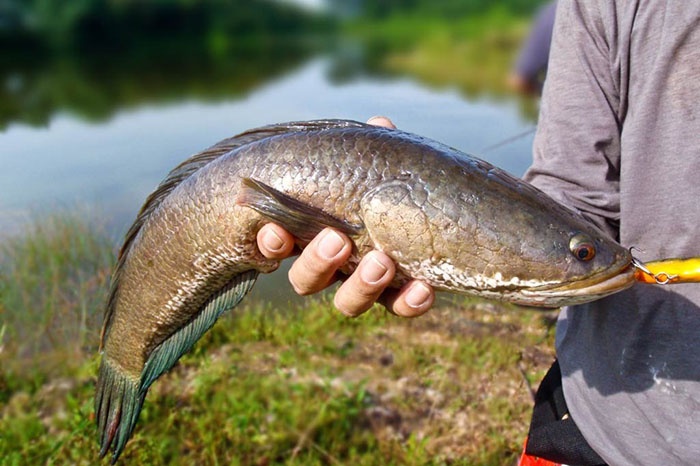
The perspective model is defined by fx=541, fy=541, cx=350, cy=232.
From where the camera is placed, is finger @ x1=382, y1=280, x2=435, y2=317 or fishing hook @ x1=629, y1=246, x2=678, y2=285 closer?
fishing hook @ x1=629, y1=246, x2=678, y2=285

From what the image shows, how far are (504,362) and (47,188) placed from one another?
14.4 feet

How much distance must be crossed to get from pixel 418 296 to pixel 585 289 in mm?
423

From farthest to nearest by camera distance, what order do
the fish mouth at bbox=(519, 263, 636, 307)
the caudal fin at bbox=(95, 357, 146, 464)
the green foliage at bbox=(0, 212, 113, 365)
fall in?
1. the green foliage at bbox=(0, 212, 113, 365)
2. the caudal fin at bbox=(95, 357, 146, 464)
3. the fish mouth at bbox=(519, 263, 636, 307)

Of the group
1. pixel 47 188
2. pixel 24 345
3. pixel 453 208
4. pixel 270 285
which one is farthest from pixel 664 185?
pixel 47 188

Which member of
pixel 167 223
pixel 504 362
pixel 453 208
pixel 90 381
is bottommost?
pixel 504 362

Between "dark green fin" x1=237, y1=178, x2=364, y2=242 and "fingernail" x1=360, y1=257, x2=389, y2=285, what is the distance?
0.09m

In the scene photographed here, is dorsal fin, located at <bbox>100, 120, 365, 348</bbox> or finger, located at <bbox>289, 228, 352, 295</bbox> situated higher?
dorsal fin, located at <bbox>100, 120, 365, 348</bbox>

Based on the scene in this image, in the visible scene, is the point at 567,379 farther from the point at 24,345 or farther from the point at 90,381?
the point at 24,345

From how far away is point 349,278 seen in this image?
1511 mm

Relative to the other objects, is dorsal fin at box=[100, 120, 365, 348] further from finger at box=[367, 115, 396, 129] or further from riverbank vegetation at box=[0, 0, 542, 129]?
riverbank vegetation at box=[0, 0, 542, 129]

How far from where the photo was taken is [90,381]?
126 inches

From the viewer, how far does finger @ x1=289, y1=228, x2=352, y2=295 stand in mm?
1428

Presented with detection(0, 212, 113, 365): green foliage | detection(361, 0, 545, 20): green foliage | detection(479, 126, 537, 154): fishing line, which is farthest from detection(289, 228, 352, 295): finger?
detection(361, 0, 545, 20): green foliage

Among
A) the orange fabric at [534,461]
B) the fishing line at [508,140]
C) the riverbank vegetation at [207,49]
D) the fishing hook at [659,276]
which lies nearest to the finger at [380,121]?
the fishing hook at [659,276]
